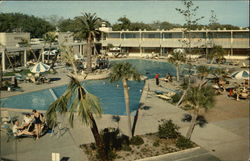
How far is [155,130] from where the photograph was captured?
14.5 meters

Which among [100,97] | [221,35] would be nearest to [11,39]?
[100,97]

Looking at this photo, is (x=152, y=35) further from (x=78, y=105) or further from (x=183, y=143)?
(x=78, y=105)

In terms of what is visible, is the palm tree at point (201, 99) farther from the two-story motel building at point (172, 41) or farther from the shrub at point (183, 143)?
the two-story motel building at point (172, 41)

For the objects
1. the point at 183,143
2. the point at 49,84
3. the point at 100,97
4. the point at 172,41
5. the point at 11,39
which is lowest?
the point at 183,143

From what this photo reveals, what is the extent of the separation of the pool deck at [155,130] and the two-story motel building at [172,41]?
30.0m

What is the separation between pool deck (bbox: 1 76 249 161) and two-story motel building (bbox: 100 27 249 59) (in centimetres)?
2996

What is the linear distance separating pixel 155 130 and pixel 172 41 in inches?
1738

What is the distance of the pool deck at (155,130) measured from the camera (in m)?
11.5

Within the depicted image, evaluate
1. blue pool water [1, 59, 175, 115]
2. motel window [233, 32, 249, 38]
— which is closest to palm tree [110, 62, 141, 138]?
blue pool water [1, 59, 175, 115]

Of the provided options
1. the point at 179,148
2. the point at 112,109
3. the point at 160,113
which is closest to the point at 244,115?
the point at 160,113

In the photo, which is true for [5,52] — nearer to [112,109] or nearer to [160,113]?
[112,109]

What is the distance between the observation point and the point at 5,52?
3469 centimetres

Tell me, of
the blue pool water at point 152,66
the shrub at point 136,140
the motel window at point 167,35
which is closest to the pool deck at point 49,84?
the blue pool water at point 152,66

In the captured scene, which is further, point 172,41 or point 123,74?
point 172,41
